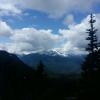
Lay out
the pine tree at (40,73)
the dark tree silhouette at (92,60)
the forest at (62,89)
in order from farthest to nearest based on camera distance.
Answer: the pine tree at (40,73)
the dark tree silhouette at (92,60)
the forest at (62,89)

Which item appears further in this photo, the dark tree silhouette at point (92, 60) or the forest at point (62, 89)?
the dark tree silhouette at point (92, 60)

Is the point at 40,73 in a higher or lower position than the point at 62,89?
higher

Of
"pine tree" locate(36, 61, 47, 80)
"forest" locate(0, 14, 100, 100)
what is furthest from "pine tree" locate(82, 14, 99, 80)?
"pine tree" locate(36, 61, 47, 80)

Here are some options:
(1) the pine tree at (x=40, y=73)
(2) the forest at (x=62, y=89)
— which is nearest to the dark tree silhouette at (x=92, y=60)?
(2) the forest at (x=62, y=89)

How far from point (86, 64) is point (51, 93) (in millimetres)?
6590

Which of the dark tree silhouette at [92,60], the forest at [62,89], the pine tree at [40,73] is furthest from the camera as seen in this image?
the pine tree at [40,73]

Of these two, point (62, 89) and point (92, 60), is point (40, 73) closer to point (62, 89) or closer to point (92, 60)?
point (62, 89)

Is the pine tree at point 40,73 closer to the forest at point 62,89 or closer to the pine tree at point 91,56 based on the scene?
the forest at point 62,89

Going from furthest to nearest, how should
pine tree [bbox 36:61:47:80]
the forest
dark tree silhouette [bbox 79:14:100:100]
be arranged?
pine tree [bbox 36:61:47:80], dark tree silhouette [bbox 79:14:100:100], the forest

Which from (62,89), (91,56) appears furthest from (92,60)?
(62,89)

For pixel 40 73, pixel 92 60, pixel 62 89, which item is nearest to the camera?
pixel 92 60

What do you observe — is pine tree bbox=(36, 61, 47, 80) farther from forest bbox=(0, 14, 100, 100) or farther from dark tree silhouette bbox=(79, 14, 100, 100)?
dark tree silhouette bbox=(79, 14, 100, 100)

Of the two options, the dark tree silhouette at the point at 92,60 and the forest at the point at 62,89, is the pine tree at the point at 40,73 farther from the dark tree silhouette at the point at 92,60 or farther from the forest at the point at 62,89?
the dark tree silhouette at the point at 92,60

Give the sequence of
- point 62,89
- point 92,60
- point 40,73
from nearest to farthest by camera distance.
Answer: point 92,60
point 62,89
point 40,73
